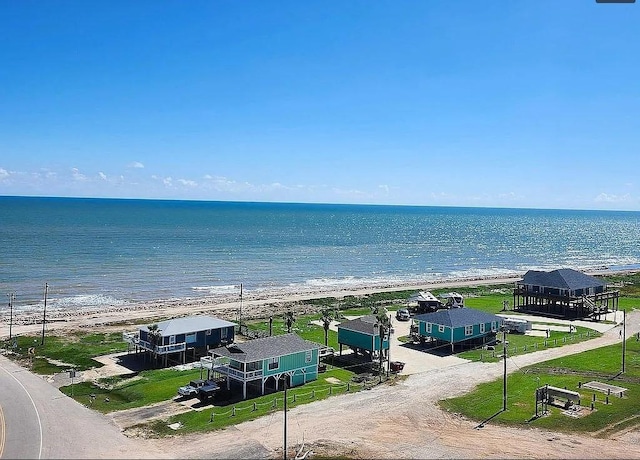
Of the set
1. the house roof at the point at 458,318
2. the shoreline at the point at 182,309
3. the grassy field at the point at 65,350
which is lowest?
the grassy field at the point at 65,350

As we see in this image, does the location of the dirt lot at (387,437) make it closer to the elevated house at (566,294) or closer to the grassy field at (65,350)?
the grassy field at (65,350)

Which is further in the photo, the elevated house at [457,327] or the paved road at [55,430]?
the elevated house at [457,327]

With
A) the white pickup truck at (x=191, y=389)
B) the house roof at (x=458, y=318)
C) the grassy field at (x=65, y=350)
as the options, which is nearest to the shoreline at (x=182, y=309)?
the grassy field at (x=65, y=350)

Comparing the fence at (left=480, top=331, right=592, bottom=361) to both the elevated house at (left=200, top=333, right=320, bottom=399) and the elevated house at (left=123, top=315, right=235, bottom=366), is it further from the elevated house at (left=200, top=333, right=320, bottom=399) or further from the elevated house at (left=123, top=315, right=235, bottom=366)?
the elevated house at (left=123, top=315, right=235, bottom=366)

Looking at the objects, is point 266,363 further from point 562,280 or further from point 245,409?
point 562,280

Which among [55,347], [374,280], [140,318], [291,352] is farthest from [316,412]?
[374,280]

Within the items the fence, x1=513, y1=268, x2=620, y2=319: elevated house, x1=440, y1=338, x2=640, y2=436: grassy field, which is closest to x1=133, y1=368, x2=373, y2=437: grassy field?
x1=440, y1=338, x2=640, y2=436: grassy field
